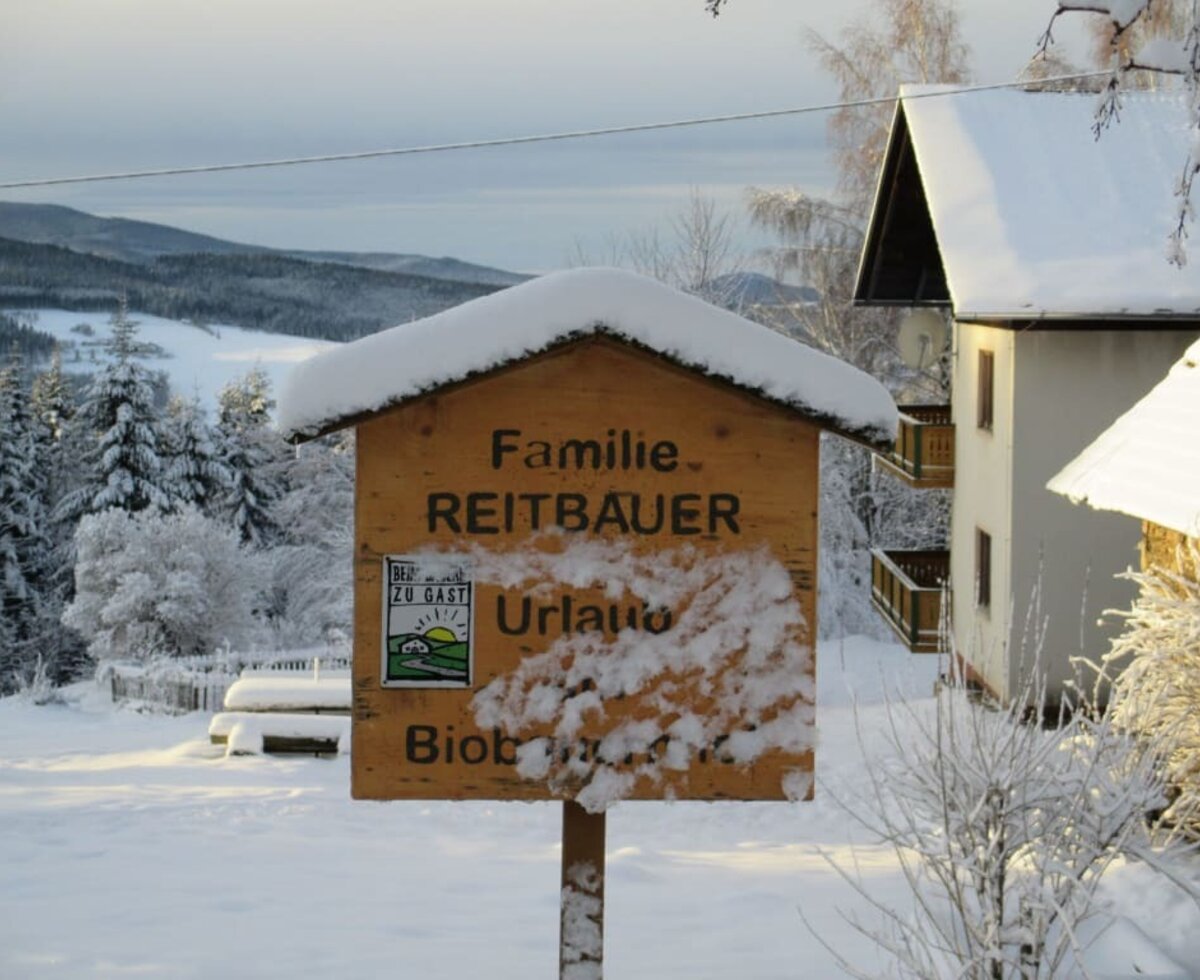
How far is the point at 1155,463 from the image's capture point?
11.8 meters

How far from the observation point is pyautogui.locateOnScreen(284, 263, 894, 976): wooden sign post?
16.8 ft

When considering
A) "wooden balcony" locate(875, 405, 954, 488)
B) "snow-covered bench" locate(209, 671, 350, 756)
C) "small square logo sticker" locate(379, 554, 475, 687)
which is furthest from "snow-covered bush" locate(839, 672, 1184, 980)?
"wooden balcony" locate(875, 405, 954, 488)

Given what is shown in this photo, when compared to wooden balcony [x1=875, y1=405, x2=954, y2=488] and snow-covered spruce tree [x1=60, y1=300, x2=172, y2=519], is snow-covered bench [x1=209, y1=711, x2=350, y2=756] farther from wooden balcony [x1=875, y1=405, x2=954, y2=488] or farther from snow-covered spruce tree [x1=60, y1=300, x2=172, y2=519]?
snow-covered spruce tree [x1=60, y1=300, x2=172, y2=519]

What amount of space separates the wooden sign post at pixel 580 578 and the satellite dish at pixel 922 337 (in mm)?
18864

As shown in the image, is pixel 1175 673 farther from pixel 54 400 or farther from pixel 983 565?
pixel 54 400

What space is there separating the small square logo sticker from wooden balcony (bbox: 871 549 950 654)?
1470 cm

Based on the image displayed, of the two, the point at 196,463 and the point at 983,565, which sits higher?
the point at 196,463

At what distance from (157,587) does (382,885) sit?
32.8m

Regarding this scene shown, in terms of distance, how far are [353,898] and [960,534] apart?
1502cm

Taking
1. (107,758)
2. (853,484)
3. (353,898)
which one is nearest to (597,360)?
(353,898)

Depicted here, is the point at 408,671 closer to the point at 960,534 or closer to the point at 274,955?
the point at 274,955

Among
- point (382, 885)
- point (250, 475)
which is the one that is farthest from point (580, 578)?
point (250, 475)

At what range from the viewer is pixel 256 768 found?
17391 mm

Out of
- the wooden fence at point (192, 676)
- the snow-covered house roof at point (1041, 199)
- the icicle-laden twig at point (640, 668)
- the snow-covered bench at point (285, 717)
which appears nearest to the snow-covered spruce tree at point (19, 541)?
the wooden fence at point (192, 676)
